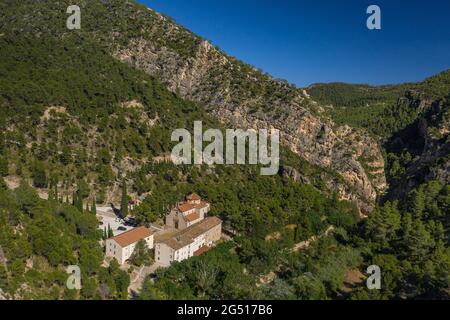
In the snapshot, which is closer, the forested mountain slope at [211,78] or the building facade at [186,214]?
the building facade at [186,214]

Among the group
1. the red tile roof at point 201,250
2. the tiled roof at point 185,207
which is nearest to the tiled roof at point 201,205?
the tiled roof at point 185,207

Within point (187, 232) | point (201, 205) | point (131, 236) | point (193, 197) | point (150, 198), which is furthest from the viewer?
point (193, 197)

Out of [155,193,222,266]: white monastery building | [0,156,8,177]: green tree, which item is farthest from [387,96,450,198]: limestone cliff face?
[0,156,8,177]: green tree

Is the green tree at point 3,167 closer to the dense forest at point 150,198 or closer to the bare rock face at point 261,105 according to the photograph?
the dense forest at point 150,198

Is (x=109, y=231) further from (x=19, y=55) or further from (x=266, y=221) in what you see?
(x=19, y=55)

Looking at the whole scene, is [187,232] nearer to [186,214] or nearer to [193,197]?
[186,214]

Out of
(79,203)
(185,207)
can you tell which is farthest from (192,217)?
(79,203)
